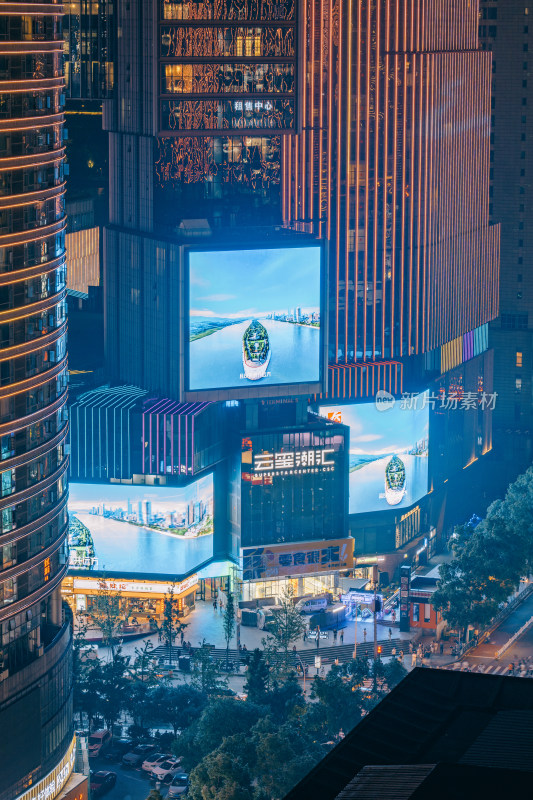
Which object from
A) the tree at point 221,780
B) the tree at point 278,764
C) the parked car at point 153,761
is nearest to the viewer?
the tree at point 221,780

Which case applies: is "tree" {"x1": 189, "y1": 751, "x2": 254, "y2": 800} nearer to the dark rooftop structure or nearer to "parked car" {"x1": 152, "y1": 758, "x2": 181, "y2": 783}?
"parked car" {"x1": 152, "y1": 758, "x2": 181, "y2": 783}

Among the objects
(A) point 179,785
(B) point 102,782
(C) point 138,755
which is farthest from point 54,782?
(C) point 138,755

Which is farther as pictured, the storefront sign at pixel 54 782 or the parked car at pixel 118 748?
the parked car at pixel 118 748

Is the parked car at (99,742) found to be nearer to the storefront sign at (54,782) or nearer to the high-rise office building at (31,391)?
the storefront sign at (54,782)

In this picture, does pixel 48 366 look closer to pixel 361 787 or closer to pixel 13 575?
pixel 13 575

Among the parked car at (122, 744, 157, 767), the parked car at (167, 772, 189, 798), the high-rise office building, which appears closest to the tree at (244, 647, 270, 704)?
the parked car at (122, 744, 157, 767)

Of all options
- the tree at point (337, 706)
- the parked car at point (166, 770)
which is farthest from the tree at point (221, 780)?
the tree at point (337, 706)

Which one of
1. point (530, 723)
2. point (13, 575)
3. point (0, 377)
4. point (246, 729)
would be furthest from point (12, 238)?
point (530, 723)

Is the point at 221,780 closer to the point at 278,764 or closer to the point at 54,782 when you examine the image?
the point at 278,764
